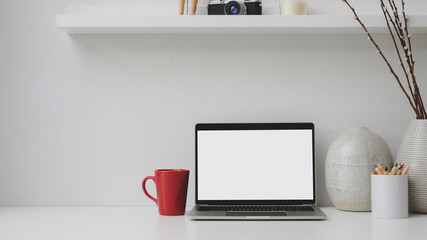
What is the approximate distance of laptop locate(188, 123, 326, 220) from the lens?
1346 mm

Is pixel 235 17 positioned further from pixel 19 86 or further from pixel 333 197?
pixel 19 86

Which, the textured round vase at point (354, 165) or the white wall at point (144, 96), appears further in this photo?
the white wall at point (144, 96)

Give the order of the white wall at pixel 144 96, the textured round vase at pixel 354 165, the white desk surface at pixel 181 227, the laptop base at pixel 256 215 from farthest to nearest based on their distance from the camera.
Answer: the white wall at pixel 144 96 < the textured round vase at pixel 354 165 < the laptop base at pixel 256 215 < the white desk surface at pixel 181 227

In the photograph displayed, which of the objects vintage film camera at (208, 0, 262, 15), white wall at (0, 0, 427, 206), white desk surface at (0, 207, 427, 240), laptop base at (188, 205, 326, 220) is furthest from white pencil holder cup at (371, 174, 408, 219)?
vintage film camera at (208, 0, 262, 15)

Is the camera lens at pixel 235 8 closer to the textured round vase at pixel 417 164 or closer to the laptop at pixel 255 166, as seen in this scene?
the laptop at pixel 255 166

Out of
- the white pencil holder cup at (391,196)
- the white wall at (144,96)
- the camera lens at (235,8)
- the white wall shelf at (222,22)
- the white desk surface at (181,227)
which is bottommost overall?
the white desk surface at (181,227)

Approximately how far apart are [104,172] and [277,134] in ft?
1.66

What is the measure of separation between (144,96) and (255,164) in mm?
376

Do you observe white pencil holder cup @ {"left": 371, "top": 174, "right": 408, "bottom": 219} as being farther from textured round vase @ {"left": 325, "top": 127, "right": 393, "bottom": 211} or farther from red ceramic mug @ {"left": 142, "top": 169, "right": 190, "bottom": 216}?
red ceramic mug @ {"left": 142, "top": 169, "right": 190, "bottom": 216}

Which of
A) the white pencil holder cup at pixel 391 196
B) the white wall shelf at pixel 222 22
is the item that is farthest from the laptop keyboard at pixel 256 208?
the white wall shelf at pixel 222 22

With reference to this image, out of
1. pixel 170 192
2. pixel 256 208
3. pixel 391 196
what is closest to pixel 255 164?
pixel 256 208

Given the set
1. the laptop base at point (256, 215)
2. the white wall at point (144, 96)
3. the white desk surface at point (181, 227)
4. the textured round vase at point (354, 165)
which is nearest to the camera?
the white desk surface at point (181, 227)

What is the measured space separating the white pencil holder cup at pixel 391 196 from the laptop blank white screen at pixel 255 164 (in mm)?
193

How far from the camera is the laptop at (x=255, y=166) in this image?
1346 millimetres
